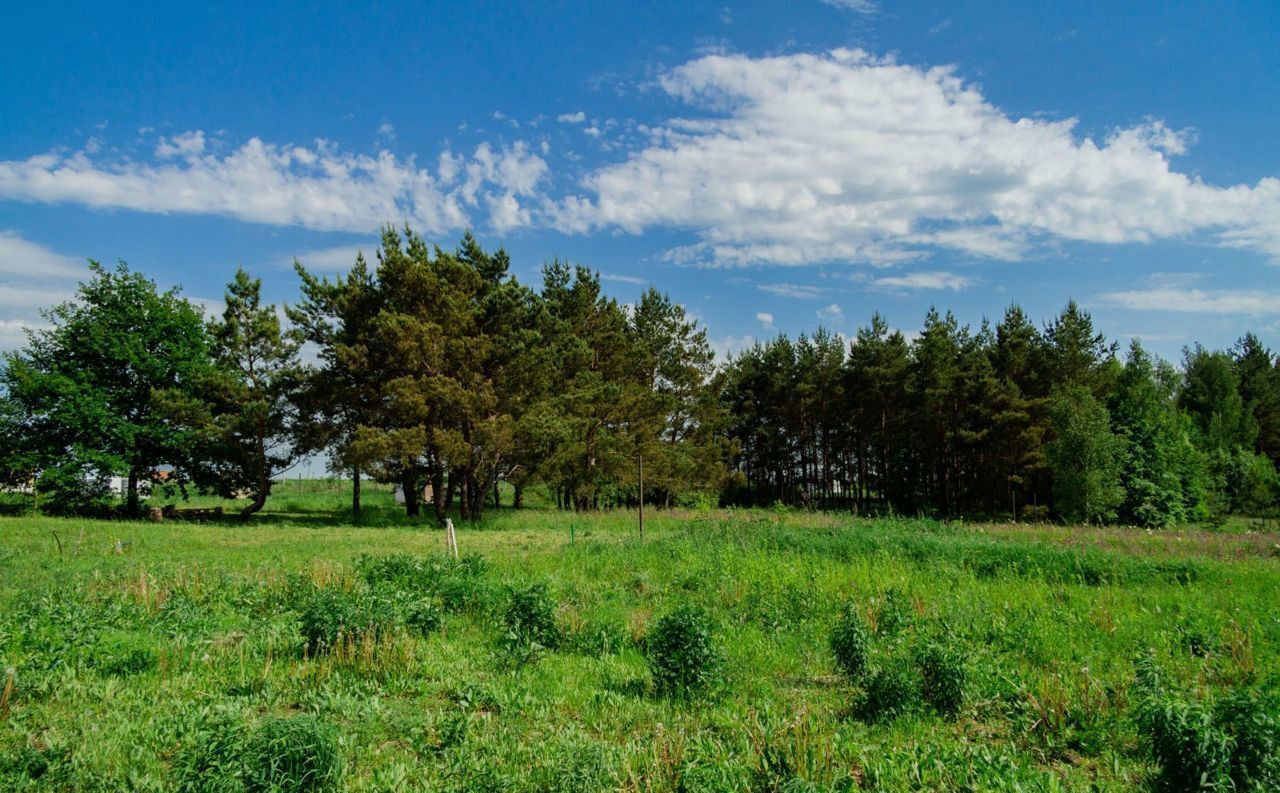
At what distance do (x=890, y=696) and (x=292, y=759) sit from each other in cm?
484

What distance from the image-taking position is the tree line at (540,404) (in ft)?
85.3

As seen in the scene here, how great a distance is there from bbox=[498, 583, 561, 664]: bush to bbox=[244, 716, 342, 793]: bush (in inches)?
137

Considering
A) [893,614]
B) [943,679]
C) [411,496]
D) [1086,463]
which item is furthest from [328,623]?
[1086,463]

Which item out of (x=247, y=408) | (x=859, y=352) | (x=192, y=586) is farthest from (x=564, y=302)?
(x=192, y=586)

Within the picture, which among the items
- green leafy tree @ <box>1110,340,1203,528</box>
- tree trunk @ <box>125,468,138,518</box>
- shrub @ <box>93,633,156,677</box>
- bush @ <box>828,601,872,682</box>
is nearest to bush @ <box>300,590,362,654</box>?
shrub @ <box>93,633,156,677</box>

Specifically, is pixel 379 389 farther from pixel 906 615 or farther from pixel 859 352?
pixel 859 352

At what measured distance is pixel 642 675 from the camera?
7121mm

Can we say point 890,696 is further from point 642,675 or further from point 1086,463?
point 1086,463

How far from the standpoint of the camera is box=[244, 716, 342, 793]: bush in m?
4.23

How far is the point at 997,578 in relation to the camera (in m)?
12.0

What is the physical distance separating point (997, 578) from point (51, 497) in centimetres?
3306

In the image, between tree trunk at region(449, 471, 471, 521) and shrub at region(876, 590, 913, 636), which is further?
tree trunk at region(449, 471, 471, 521)

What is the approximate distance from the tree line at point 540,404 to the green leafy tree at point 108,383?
88mm

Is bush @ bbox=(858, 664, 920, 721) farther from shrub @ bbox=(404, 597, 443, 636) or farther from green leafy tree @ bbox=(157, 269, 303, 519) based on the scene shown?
green leafy tree @ bbox=(157, 269, 303, 519)
